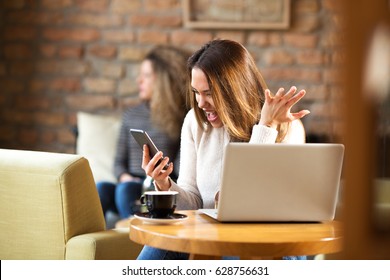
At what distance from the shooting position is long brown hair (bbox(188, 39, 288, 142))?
80.8 inches

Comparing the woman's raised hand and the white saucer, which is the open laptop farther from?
the woman's raised hand

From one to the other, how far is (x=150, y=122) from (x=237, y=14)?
0.88 metres

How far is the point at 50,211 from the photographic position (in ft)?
5.95

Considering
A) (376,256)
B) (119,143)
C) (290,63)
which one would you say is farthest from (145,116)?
(376,256)

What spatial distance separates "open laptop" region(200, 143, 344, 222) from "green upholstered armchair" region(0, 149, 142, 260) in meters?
0.43

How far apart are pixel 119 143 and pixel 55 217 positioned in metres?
2.17

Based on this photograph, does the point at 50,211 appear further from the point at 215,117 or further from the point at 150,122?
the point at 150,122

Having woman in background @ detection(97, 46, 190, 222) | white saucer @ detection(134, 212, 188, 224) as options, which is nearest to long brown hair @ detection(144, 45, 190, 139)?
woman in background @ detection(97, 46, 190, 222)

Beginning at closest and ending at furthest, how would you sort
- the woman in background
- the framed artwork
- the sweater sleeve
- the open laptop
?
the open laptop → the sweater sleeve → the woman in background → the framed artwork

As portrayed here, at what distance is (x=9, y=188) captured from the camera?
189cm

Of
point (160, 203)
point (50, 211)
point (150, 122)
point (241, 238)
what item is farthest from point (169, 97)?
point (241, 238)

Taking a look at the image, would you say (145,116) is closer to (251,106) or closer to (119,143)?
(119,143)

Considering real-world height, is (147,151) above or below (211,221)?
above

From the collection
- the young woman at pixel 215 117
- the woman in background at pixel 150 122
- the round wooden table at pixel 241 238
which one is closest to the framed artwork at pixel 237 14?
the woman in background at pixel 150 122
